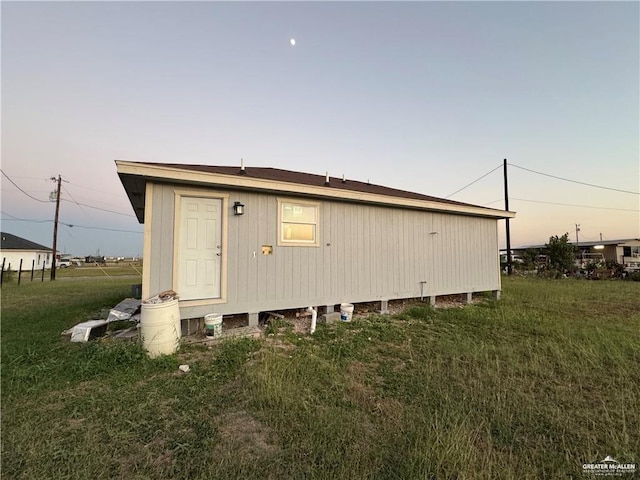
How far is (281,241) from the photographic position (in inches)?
197

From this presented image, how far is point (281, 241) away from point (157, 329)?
2.39 meters

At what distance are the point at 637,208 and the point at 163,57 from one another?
116ft

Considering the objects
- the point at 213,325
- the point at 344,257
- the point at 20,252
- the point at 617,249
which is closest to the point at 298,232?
the point at 344,257

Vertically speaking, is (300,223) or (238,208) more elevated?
(238,208)

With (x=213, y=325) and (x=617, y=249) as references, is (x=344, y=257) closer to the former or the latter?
(x=213, y=325)

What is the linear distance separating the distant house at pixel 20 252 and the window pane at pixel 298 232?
3252 centimetres

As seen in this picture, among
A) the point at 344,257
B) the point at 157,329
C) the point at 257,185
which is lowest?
the point at 157,329

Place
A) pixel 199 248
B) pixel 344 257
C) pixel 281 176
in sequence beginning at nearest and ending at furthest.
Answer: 1. pixel 199 248
2. pixel 344 257
3. pixel 281 176

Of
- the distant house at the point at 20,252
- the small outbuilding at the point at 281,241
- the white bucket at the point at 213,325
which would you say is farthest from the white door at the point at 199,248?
the distant house at the point at 20,252

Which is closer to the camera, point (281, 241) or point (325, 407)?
point (325, 407)

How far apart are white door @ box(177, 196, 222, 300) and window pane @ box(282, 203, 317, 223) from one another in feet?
3.93

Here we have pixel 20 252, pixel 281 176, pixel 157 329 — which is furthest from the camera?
pixel 20 252

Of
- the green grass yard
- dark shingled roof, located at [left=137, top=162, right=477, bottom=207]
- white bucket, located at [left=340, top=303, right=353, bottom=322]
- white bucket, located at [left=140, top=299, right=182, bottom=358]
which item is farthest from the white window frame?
white bucket, located at [left=140, top=299, right=182, bottom=358]

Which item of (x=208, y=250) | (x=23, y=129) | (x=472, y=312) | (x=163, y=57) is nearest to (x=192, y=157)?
(x=163, y=57)
